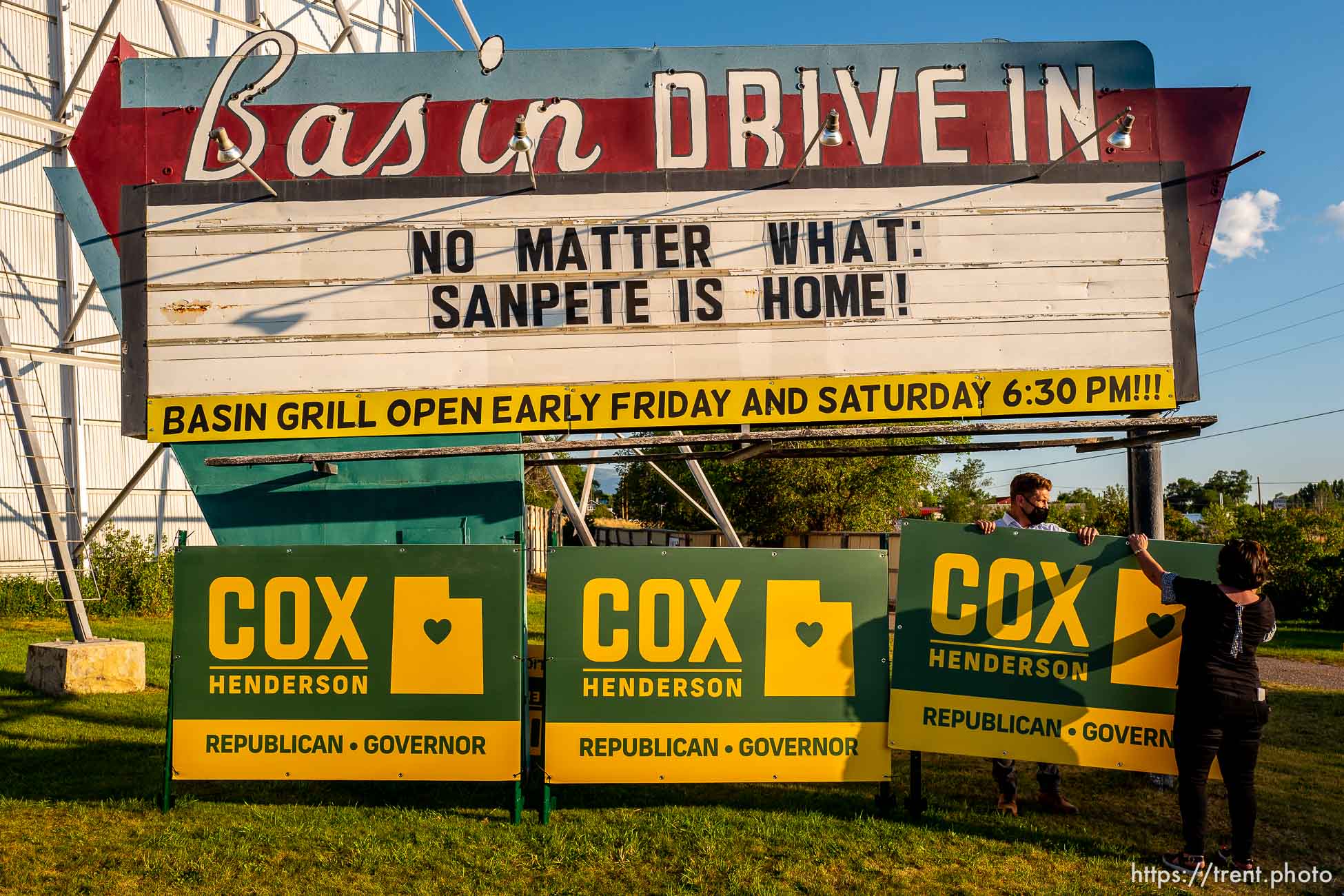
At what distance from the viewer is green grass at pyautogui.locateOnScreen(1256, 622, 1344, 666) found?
53.9ft

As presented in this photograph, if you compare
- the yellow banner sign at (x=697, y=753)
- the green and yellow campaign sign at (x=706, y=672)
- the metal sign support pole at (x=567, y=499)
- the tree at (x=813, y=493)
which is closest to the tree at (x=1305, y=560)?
the tree at (x=813, y=493)

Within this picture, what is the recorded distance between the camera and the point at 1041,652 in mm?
5945

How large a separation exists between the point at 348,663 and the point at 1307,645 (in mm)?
20211

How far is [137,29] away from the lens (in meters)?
19.7

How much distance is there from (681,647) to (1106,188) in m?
4.76

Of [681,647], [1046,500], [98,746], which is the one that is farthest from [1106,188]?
[98,746]

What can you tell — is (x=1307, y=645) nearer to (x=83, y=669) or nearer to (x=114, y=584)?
(x=83, y=669)

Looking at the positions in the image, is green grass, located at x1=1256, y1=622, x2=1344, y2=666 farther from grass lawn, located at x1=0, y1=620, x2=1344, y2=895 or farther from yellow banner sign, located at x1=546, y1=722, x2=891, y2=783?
yellow banner sign, located at x1=546, y1=722, x2=891, y2=783

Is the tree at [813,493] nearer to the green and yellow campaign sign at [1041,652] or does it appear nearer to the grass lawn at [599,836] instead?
the grass lawn at [599,836]

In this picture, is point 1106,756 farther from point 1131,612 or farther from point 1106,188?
point 1106,188

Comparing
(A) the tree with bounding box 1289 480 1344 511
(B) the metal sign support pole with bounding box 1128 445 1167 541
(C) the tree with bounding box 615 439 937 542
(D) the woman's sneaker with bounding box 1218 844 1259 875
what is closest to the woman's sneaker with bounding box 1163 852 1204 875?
(D) the woman's sneaker with bounding box 1218 844 1259 875

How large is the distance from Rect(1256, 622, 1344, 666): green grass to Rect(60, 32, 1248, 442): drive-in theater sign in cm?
1252

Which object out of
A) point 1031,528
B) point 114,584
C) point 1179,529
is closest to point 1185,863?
point 1031,528

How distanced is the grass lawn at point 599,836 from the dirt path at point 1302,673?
6533mm
